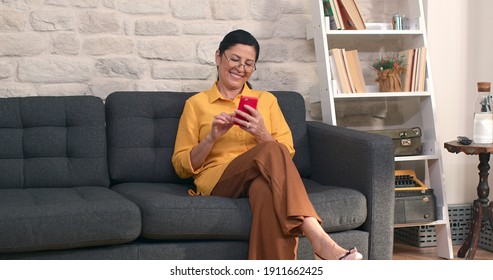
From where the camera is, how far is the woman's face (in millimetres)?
3572

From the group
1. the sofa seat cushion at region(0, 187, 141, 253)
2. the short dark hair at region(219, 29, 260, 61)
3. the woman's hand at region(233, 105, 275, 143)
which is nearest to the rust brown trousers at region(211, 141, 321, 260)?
the woman's hand at region(233, 105, 275, 143)

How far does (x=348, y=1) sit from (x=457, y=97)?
853 millimetres

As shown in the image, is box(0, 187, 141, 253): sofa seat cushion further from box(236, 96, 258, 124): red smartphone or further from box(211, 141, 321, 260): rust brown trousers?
box(236, 96, 258, 124): red smartphone

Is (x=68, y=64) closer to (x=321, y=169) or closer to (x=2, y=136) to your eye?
(x=2, y=136)

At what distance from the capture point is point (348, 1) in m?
4.14

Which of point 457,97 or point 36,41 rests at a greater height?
point 36,41

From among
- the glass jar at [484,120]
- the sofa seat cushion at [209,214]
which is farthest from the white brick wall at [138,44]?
the sofa seat cushion at [209,214]

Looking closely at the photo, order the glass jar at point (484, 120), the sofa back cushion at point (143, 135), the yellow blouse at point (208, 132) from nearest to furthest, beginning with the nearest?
the yellow blouse at point (208, 132), the sofa back cushion at point (143, 135), the glass jar at point (484, 120)

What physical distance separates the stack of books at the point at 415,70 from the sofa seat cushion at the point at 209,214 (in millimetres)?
1173

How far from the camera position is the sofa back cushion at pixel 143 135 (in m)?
3.66

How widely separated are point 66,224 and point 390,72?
2.05 m

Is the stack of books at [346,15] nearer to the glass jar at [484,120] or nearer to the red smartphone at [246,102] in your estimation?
the glass jar at [484,120]
